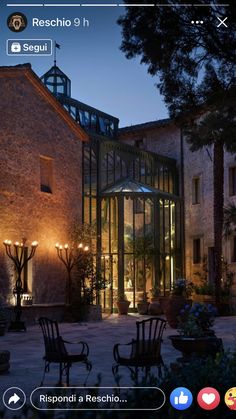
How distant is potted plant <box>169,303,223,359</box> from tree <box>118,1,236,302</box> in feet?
7.51

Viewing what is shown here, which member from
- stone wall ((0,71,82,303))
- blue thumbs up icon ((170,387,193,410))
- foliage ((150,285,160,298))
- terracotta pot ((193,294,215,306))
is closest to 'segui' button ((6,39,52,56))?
blue thumbs up icon ((170,387,193,410))

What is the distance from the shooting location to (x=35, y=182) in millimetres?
16203

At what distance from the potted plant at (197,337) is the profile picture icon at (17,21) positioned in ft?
16.6

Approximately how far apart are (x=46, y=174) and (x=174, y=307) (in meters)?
5.60

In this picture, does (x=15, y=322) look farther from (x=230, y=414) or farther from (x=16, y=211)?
(x=230, y=414)

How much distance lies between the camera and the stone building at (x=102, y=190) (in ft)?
51.1

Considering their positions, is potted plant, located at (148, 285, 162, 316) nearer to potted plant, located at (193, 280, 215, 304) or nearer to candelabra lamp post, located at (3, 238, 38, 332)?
potted plant, located at (193, 280, 215, 304)

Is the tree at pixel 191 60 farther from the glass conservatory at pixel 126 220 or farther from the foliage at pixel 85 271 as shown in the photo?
the glass conservatory at pixel 126 220

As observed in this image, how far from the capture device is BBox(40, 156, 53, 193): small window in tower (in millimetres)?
16786

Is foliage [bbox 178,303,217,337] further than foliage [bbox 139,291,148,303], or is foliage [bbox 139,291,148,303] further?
foliage [bbox 139,291,148,303]

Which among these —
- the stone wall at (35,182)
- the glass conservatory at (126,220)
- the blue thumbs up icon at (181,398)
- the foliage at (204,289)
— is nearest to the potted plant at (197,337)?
the blue thumbs up icon at (181,398)

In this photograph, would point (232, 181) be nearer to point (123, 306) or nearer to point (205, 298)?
point (205, 298)

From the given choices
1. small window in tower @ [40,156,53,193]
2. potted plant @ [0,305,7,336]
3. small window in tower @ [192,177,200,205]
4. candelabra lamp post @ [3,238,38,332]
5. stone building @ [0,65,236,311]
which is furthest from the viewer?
small window in tower @ [192,177,200,205]

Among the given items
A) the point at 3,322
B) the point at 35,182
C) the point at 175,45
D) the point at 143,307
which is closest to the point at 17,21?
the point at 175,45
